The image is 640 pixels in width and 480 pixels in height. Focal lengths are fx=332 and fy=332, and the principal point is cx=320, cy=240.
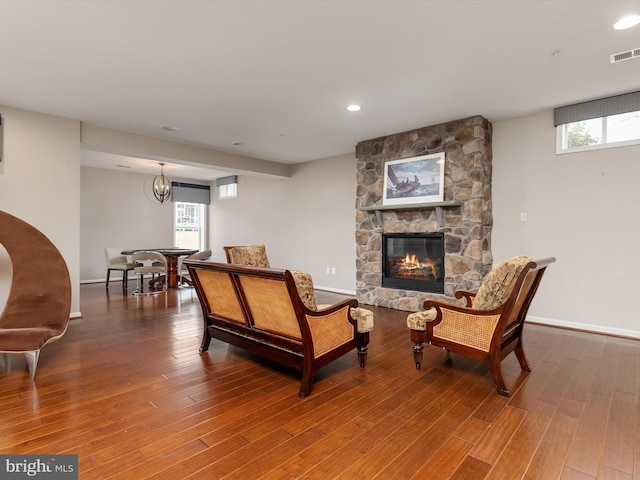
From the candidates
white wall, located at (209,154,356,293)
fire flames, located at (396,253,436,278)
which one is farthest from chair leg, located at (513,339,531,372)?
white wall, located at (209,154,356,293)

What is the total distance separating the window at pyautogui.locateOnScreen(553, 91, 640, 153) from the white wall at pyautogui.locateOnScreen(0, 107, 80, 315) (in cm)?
633

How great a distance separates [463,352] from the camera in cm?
265

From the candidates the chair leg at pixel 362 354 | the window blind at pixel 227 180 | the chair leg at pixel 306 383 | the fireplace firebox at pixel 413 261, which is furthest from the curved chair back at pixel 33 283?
the window blind at pixel 227 180

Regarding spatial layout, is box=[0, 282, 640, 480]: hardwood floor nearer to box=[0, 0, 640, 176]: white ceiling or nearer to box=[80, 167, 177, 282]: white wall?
box=[0, 0, 640, 176]: white ceiling

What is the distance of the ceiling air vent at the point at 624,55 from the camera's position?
9.30 feet

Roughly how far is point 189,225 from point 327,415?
8.50 meters

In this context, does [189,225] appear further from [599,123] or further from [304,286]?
[599,123]

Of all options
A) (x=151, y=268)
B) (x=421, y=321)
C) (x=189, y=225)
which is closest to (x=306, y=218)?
(x=151, y=268)

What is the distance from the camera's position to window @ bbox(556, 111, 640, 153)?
3732 millimetres

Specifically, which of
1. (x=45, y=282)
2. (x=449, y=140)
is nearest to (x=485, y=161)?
(x=449, y=140)

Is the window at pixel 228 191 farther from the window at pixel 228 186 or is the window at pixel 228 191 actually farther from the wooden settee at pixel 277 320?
the wooden settee at pixel 277 320

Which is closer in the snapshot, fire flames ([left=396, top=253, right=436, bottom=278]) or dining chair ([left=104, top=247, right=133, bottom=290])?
fire flames ([left=396, top=253, right=436, bottom=278])

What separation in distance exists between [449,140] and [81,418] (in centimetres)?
Answer: 486

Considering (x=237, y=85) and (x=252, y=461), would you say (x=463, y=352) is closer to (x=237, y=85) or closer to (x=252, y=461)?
(x=252, y=461)
